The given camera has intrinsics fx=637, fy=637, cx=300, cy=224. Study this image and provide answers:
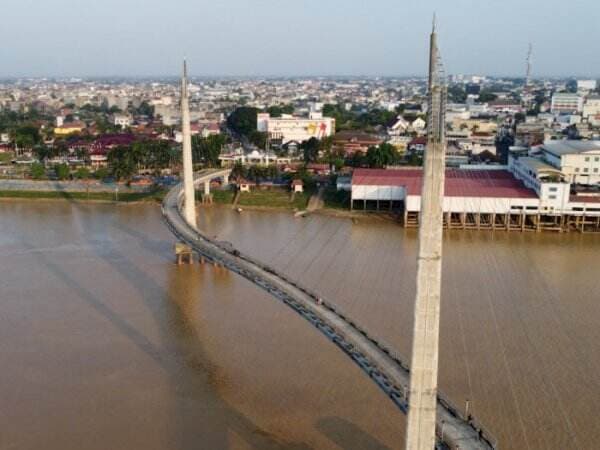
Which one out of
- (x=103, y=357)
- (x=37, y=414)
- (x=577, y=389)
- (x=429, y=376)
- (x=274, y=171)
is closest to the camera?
(x=429, y=376)

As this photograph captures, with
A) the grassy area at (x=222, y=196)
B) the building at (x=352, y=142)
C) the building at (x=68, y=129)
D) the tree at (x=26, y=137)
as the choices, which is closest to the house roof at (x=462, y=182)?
the grassy area at (x=222, y=196)

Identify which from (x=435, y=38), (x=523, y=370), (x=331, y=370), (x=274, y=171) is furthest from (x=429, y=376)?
(x=274, y=171)

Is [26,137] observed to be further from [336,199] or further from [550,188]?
[550,188]

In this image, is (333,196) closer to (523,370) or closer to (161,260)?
(161,260)

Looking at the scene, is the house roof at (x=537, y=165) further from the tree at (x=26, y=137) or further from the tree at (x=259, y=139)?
the tree at (x=26, y=137)

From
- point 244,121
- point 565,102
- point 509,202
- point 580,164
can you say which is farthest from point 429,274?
point 565,102

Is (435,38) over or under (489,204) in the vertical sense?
over
